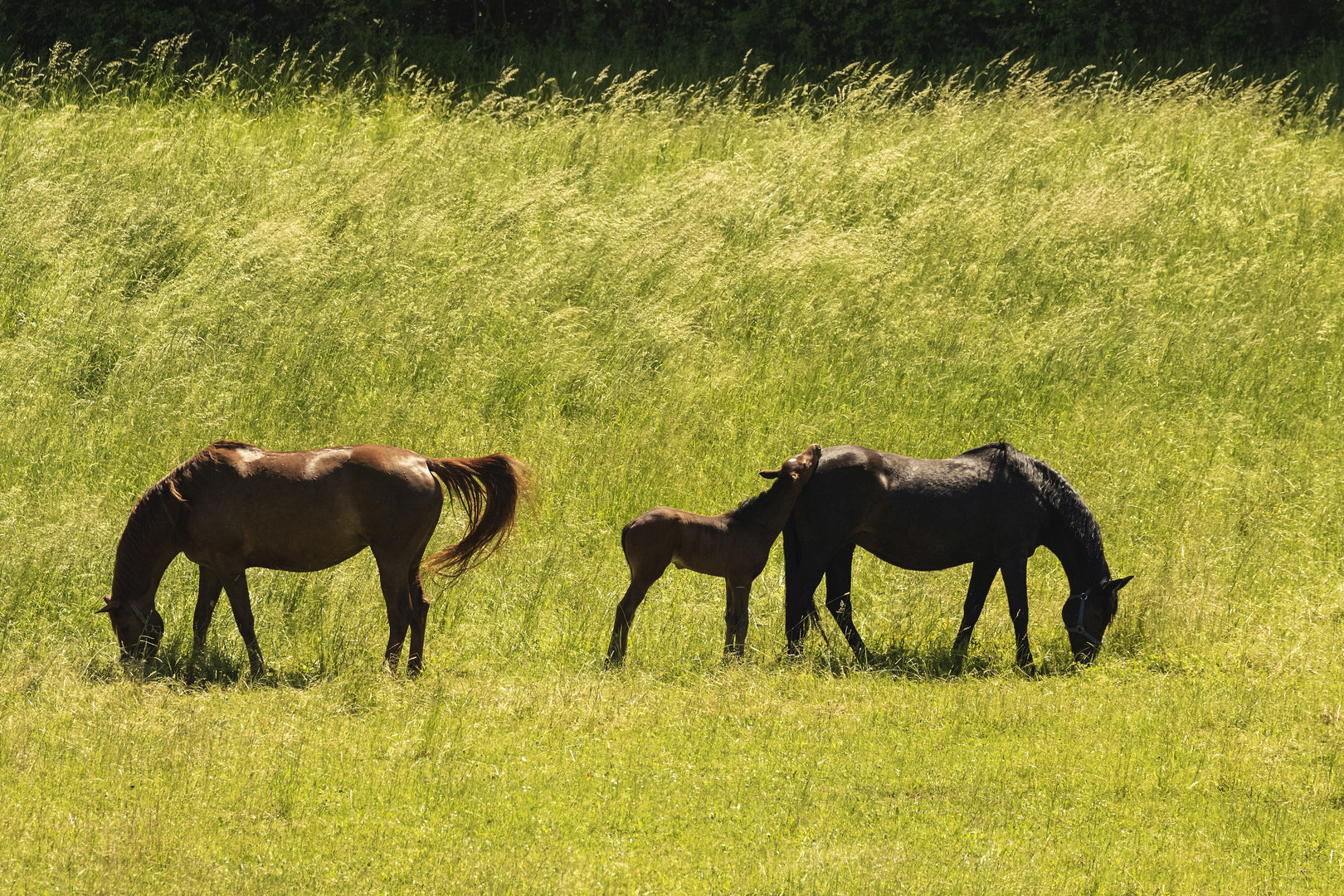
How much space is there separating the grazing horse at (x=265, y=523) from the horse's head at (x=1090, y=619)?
13.8ft

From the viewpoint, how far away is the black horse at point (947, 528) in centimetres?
887

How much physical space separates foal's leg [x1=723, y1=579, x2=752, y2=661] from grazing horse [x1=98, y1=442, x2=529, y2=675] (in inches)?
76.3

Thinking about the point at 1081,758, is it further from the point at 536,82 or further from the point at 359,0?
the point at 359,0

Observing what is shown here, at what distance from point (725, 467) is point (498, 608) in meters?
3.19

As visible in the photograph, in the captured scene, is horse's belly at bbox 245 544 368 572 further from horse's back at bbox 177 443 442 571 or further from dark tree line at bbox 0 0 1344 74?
dark tree line at bbox 0 0 1344 74

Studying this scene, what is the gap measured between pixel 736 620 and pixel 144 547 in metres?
3.64

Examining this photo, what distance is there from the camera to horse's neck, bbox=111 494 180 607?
8.02m

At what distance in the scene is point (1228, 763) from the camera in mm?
7070

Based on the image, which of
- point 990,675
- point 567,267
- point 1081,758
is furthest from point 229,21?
point 1081,758

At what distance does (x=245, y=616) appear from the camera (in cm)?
807

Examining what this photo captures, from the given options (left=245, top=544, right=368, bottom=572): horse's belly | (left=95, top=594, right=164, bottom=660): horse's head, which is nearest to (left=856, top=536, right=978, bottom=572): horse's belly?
(left=245, top=544, right=368, bottom=572): horse's belly

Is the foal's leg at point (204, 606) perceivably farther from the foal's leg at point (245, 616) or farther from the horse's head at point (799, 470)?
the horse's head at point (799, 470)

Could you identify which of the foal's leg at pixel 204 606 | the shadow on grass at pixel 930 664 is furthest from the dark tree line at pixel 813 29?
the shadow on grass at pixel 930 664

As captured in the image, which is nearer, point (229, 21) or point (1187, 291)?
point (1187, 291)
